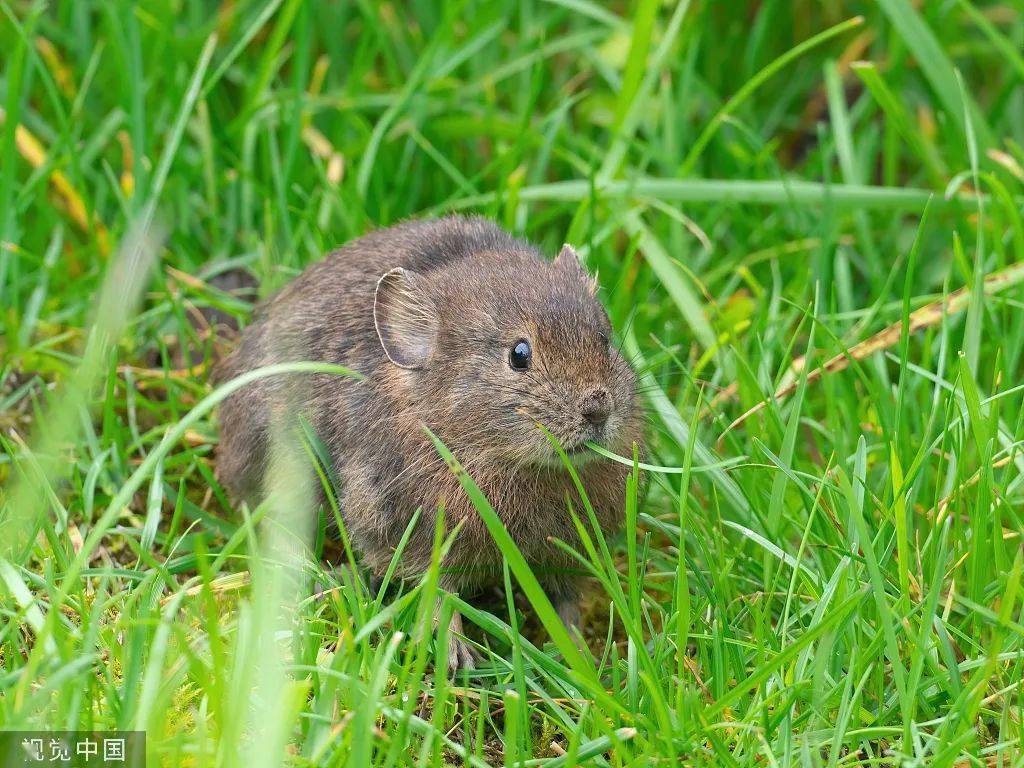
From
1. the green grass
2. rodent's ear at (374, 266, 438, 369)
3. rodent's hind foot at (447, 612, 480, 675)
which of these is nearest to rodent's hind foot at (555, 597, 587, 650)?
the green grass

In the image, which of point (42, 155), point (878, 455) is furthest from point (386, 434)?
point (42, 155)

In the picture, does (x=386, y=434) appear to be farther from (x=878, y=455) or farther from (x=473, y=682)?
(x=878, y=455)

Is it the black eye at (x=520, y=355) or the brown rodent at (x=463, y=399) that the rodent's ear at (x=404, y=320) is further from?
the black eye at (x=520, y=355)

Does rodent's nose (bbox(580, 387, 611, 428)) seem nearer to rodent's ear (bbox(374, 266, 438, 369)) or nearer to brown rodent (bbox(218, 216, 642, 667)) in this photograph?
brown rodent (bbox(218, 216, 642, 667))

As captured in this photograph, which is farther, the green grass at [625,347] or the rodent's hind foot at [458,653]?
the rodent's hind foot at [458,653]

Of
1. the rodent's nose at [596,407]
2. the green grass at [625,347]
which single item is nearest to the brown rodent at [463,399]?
the rodent's nose at [596,407]

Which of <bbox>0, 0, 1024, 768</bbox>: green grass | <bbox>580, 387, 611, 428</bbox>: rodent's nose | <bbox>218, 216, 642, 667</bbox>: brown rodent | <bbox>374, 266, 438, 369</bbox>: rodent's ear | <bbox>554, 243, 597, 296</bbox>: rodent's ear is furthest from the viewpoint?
<bbox>554, 243, 597, 296</bbox>: rodent's ear
